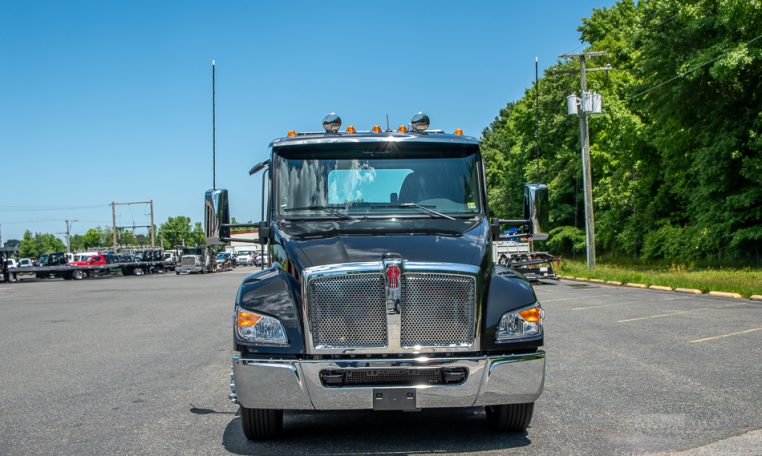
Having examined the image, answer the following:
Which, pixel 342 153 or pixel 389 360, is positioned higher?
pixel 342 153

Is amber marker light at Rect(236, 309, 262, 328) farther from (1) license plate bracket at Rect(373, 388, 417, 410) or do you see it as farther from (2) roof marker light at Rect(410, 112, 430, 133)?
(2) roof marker light at Rect(410, 112, 430, 133)

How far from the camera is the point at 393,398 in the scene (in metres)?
5.68

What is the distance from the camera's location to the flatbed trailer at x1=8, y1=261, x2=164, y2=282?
6425 centimetres

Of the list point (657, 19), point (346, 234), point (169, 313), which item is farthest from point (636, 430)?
point (657, 19)

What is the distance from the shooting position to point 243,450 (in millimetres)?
6031

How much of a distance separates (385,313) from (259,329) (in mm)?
917

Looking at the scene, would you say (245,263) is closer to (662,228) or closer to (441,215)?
(662,228)

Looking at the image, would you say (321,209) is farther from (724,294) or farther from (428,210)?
(724,294)

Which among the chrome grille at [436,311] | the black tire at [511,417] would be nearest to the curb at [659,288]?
the black tire at [511,417]

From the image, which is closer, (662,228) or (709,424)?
(709,424)

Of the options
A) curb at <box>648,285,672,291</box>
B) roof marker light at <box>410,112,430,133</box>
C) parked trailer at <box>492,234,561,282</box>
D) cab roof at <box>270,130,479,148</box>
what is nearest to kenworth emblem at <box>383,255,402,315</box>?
cab roof at <box>270,130,479,148</box>

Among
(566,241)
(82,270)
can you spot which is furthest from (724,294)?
(82,270)

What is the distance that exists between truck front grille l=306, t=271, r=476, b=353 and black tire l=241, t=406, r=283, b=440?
32.4 inches

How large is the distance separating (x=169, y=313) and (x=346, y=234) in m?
15.5
